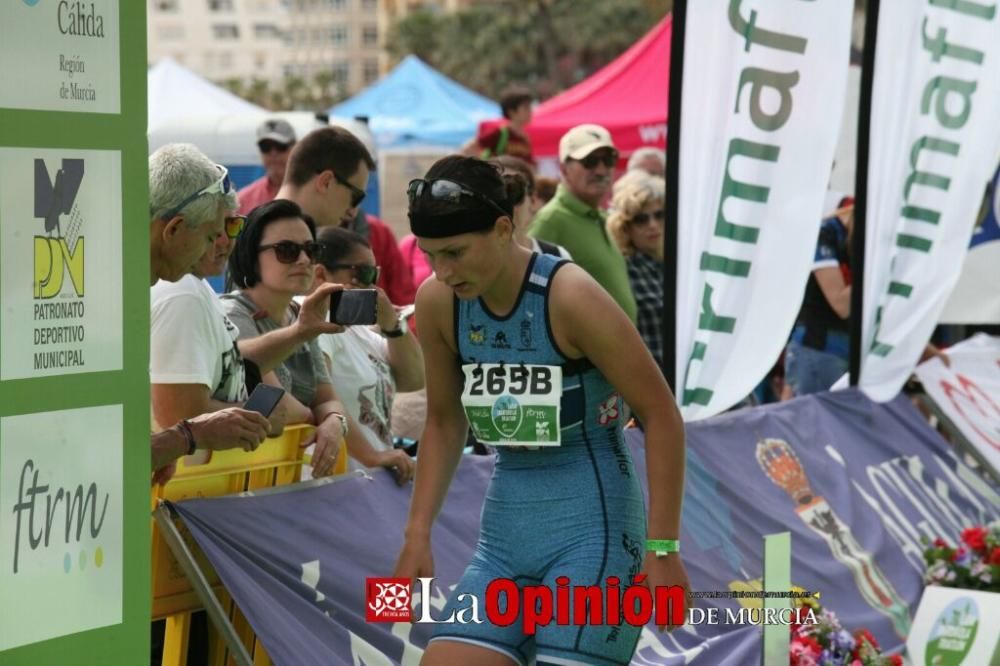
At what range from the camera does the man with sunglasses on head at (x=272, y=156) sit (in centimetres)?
838

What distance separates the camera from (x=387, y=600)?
14.8 ft

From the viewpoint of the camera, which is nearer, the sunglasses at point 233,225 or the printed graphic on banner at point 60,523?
the printed graphic on banner at point 60,523

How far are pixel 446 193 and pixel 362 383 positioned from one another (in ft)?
5.99

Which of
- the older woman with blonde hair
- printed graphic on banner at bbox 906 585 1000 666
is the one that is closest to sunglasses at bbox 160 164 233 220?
printed graphic on banner at bbox 906 585 1000 666

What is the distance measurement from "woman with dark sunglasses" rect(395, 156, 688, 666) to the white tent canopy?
13803mm

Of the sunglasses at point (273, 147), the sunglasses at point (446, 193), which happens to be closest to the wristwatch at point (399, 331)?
the sunglasses at point (446, 193)

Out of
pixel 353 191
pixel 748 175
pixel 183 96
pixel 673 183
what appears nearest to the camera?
pixel 353 191

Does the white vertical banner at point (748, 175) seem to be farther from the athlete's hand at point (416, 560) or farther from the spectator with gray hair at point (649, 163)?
the spectator with gray hair at point (649, 163)

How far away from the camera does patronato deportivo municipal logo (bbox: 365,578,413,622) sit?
4246mm

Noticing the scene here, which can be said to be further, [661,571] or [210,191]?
[210,191]

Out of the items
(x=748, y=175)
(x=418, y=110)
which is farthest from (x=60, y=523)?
(x=418, y=110)

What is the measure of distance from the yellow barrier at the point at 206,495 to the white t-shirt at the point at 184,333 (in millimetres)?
254

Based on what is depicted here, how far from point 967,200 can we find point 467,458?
12.3 feet

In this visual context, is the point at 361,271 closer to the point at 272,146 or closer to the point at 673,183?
the point at 673,183
